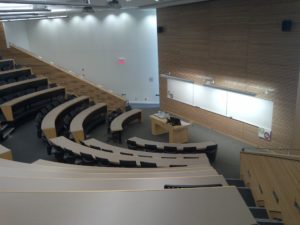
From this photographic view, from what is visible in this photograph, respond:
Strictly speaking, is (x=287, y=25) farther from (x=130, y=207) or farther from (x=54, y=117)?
(x=54, y=117)

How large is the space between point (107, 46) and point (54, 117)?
631cm

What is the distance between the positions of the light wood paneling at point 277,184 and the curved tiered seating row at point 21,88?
8380 millimetres

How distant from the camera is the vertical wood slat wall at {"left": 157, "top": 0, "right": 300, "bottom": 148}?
23.2 ft

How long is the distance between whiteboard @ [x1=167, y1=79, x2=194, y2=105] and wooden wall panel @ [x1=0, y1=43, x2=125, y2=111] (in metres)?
2.50

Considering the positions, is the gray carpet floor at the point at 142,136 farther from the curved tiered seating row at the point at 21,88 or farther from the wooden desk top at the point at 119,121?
the curved tiered seating row at the point at 21,88

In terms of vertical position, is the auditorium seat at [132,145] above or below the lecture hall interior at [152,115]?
below

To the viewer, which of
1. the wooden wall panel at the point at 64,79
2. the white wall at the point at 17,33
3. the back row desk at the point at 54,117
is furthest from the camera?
the white wall at the point at 17,33

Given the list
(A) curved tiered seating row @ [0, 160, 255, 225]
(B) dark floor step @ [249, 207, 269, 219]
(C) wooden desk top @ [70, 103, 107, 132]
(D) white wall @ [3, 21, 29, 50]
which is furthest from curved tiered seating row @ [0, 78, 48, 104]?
(A) curved tiered seating row @ [0, 160, 255, 225]

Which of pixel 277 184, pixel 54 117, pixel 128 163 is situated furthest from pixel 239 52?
pixel 54 117

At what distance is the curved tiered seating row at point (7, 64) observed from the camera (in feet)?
37.9

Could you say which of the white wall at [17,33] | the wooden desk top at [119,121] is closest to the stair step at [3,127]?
the wooden desk top at [119,121]

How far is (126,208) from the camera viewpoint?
1421mm

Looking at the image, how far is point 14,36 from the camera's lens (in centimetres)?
1383

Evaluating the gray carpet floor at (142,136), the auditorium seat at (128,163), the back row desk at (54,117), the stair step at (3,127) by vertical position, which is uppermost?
the back row desk at (54,117)
